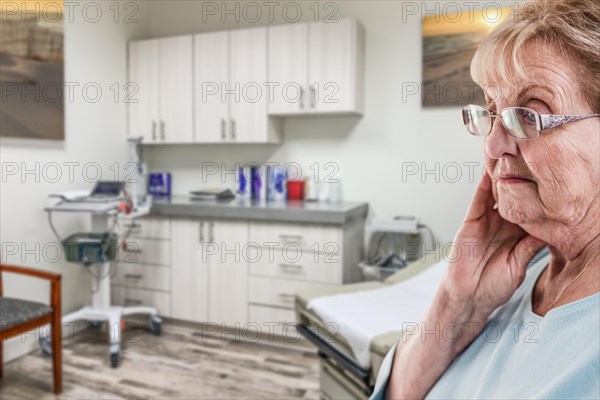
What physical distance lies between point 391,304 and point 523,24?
4.49 ft

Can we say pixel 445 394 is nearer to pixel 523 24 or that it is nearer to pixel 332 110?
pixel 523 24

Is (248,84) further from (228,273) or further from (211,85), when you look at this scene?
(228,273)

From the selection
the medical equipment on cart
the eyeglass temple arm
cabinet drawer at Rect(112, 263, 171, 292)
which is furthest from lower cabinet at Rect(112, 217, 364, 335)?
the eyeglass temple arm

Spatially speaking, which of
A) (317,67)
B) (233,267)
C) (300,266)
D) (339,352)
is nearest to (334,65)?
(317,67)

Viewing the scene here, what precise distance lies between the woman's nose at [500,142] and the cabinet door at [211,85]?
301 centimetres

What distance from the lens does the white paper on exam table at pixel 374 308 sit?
61.7 inches

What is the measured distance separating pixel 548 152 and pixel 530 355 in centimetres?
29

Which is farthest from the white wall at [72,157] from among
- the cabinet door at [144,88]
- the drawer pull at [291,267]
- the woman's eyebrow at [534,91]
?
the woman's eyebrow at [534,91]

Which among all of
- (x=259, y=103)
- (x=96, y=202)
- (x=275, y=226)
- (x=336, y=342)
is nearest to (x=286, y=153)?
(x=259, y=103)

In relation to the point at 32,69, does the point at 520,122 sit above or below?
below

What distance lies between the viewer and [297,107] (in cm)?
334

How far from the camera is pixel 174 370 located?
281 cm

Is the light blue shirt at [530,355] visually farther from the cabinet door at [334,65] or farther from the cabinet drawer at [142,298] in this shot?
the cabinet drawer at [142,298]

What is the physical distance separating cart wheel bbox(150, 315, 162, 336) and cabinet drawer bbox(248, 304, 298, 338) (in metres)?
0.67
